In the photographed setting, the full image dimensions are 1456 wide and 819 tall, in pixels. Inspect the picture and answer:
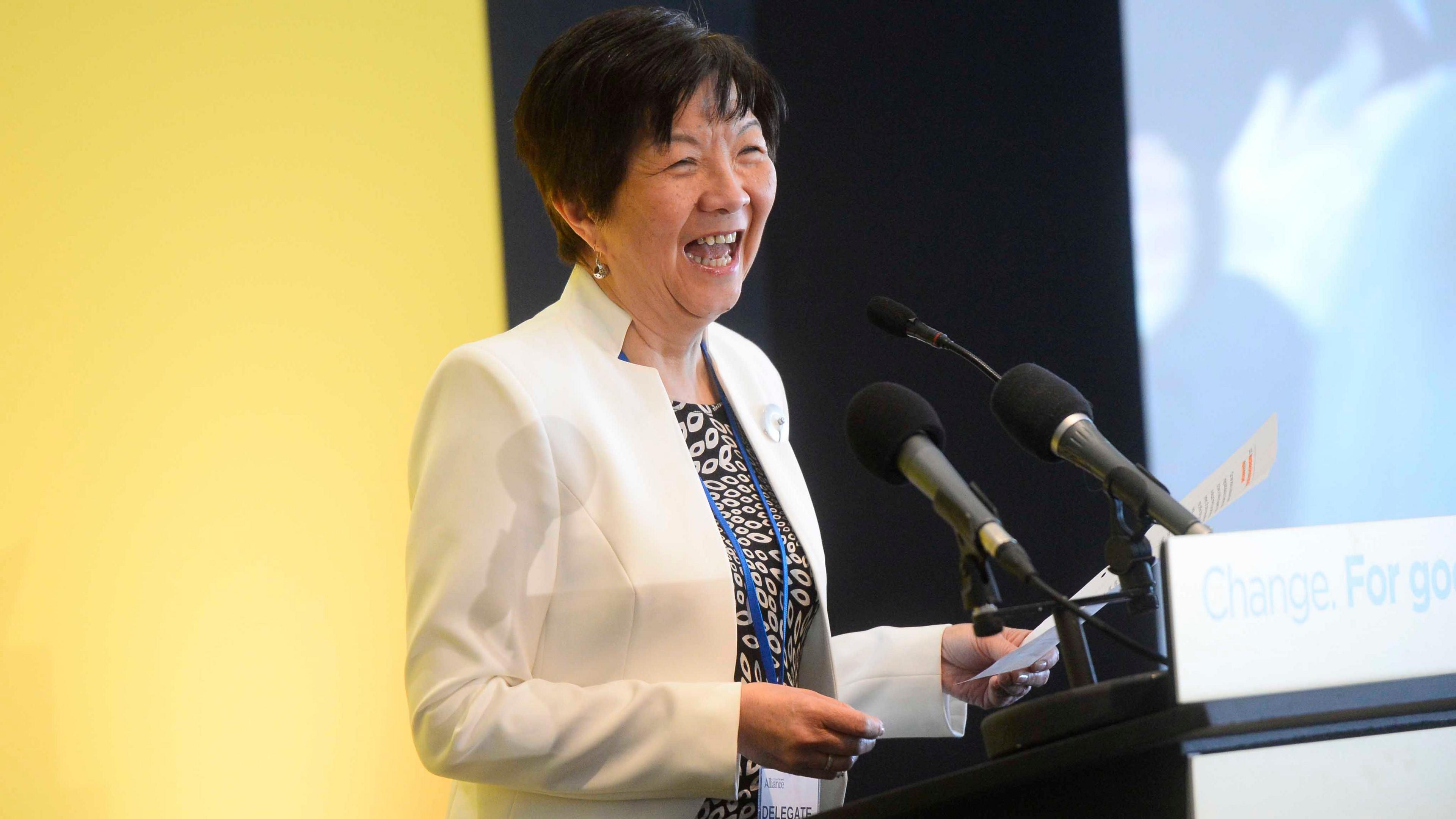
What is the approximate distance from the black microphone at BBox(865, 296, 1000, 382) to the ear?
1.40 feet

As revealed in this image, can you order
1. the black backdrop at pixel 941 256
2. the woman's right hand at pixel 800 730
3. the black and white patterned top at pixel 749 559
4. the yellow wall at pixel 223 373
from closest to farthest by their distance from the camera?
1. the woman's right hand at pixel 800 730
2. the black and white patterned top at pixel 749 559
3. the yellow wall at pixel 223 373
4. the black backdrop at pixel 941 256

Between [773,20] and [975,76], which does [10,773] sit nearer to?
[773,20]

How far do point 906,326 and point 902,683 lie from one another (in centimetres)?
57

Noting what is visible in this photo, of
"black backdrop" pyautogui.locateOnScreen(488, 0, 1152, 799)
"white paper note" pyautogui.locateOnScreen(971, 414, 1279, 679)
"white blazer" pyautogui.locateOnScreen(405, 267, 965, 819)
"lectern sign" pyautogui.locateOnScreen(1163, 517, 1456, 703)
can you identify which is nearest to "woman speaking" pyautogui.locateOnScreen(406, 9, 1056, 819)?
"white blazer" pyautogui.locateOnScreen(405, 267, 965, 819)

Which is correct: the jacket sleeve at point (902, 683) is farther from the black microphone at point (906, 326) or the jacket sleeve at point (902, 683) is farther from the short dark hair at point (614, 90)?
the short dark hair at point (614, 90)

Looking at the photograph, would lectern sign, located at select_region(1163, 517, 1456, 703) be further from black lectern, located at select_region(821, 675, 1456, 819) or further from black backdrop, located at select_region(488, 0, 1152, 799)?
black backdrop, located at select_region(488, 0, 1152, 799)

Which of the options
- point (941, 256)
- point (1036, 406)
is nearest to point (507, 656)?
point (1036, 406)

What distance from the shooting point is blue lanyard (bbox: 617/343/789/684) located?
Answer: 1.51m

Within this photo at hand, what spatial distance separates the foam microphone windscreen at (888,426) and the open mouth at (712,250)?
0.60m

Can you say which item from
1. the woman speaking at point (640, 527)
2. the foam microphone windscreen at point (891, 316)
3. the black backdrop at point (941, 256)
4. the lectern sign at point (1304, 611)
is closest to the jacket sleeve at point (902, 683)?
the woman speaking at point (640, 527)

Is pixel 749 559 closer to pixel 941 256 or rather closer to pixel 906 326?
pixel 906 326

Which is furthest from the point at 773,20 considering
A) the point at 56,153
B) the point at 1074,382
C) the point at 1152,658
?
the point at 1152,658

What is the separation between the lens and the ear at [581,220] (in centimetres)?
169

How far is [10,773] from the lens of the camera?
1974 mm
